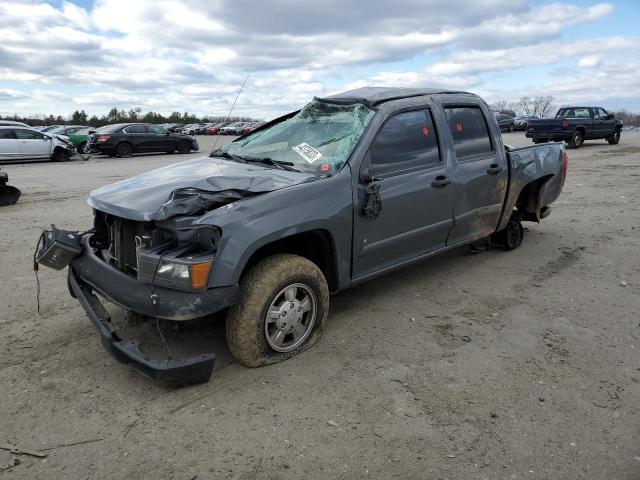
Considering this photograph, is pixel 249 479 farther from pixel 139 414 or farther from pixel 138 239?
pixel 138 239

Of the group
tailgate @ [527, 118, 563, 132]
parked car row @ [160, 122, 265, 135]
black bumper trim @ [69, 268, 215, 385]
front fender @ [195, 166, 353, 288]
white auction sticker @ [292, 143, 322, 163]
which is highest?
parked car row @ [160, 122, 265, 135]

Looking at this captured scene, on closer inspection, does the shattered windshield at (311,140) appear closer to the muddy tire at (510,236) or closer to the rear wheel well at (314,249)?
the rear wheel well at (314,249)

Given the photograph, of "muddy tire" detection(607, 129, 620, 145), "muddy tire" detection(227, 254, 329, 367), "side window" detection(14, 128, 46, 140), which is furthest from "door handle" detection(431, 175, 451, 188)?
"muddy tire" detection(607, 129, 620, 145)

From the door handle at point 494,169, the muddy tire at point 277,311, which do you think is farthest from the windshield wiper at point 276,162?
the door handle at point 494,169

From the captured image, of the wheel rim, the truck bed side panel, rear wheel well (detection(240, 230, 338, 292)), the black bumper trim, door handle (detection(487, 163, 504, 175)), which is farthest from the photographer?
the truck bed side panel

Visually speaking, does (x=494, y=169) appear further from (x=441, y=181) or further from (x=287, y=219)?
(x=287, y=219)

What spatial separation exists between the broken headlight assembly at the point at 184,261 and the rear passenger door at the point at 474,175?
242cm

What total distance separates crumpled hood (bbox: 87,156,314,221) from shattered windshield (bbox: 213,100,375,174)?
0.19 m

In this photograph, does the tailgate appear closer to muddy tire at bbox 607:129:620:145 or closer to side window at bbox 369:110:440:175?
muddy tire at bbox 607:129:620:145

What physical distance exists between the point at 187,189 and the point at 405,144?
6.00 feet

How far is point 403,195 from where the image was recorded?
3984 mm

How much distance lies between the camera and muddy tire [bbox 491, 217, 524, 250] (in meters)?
5.88

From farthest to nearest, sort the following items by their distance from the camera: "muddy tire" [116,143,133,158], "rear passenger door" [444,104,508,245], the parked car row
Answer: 1. the parked car row
2. "muddy tire" [116,143,133,158]
3. "rear passenger door" [444,104,508,245]

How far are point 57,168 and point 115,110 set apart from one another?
150ft
